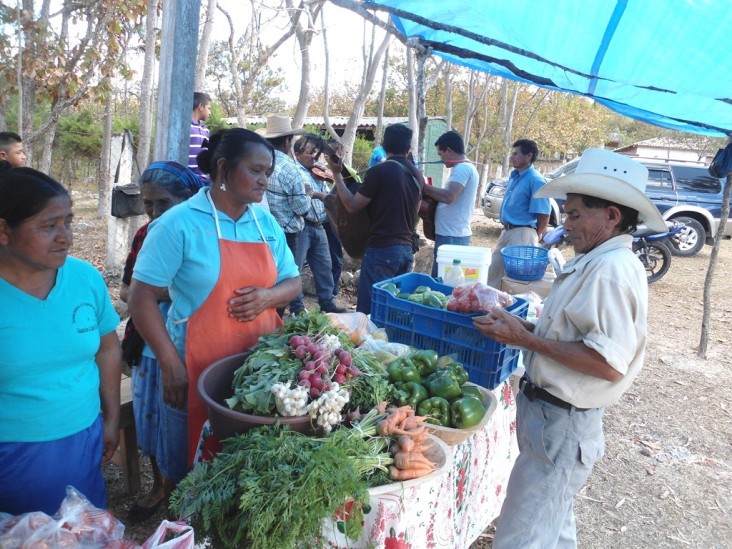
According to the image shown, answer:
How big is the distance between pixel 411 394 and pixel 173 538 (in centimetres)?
109

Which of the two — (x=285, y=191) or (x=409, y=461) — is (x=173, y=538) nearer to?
(x=409, y=461)

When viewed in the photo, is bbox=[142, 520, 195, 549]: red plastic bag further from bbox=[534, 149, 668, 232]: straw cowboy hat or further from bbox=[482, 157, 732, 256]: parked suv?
bbox=[482, 157, 732, 256]: parked suv

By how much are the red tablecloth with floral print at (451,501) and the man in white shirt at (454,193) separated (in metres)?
Answer: 3.16

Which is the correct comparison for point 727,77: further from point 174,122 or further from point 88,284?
point 88,284

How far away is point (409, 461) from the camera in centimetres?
179

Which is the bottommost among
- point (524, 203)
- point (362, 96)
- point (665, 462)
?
point (665, 462)

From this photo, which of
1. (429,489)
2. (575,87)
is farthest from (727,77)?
(429,489)

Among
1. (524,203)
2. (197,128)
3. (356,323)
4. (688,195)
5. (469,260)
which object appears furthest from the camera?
(688,195)

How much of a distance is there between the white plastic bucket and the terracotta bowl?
2.31 m

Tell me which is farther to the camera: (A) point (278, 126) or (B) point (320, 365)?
(A) point (278, 126)

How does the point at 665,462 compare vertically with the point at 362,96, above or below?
below

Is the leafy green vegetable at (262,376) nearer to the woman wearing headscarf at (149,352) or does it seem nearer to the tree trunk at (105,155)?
the woman wearing headscarf at (149,352)

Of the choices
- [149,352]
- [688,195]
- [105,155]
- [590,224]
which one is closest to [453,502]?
[590,224]

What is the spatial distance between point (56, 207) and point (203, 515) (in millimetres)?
1160
